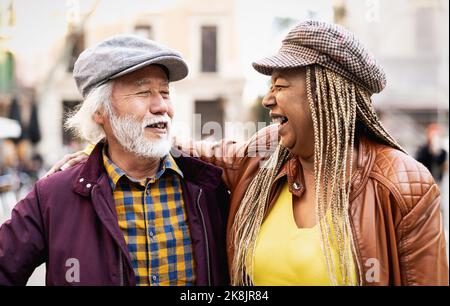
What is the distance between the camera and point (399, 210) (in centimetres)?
184

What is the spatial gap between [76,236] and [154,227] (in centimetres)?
31

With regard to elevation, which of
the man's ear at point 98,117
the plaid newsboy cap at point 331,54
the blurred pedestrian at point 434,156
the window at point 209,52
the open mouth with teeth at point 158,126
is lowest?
the blurred pedestrian at point 434,156

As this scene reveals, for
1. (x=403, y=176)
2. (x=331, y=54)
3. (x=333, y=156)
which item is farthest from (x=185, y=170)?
(x=403, y=176)

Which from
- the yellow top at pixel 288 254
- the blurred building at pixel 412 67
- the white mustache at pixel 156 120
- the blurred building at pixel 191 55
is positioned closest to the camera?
the yellow top at pixel 288 254

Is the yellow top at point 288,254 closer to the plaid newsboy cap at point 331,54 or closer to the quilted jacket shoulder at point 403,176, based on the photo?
the quilted jacket shoulder at point 403,176

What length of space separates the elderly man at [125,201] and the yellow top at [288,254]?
0.25 m

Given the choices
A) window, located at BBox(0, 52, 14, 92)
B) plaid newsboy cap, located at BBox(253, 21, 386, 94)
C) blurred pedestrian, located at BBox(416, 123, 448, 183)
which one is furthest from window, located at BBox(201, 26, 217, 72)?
plaid newsboy cap, located at BBox(253, 21, 386, 94)

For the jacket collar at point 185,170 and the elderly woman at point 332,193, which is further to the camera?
the jacket collar at point 185,170

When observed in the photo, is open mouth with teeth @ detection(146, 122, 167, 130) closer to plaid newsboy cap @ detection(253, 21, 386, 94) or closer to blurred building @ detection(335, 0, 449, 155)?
plaid newsboy cap @ detection(253, 21, 386, 94)

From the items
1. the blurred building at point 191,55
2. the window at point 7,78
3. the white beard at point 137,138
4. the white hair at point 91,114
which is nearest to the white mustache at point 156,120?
the white beard at point 137,138

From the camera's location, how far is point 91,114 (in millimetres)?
2387

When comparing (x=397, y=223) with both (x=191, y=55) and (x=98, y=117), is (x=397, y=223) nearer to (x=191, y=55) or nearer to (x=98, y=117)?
(x=98, y=117)

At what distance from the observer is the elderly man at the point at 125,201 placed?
2.08 m
